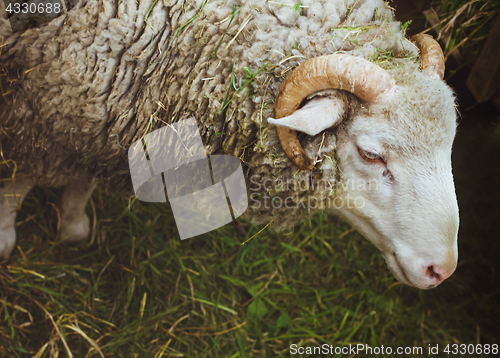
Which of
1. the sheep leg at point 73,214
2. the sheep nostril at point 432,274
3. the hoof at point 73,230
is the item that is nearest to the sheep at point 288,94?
the sheep nostril at point 432,274

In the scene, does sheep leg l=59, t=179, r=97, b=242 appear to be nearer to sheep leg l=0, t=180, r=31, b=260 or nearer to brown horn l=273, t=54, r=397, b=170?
sheep leg l=0, t=180, r=31, b=260

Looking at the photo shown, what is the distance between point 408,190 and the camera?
1.23m

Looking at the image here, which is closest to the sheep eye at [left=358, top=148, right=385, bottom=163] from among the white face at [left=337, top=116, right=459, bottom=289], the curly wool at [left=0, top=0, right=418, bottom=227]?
the white face at [left=337, top=116, right=459, bottom=289]

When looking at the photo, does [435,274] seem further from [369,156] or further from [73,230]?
[73,230]

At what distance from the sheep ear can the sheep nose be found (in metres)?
0.67

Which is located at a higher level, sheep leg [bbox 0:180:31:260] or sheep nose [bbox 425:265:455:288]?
sheep nose [bbox 425:265:455:288]

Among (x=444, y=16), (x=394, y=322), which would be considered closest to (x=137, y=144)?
(x=444, y=16)

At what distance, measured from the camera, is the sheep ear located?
109cm

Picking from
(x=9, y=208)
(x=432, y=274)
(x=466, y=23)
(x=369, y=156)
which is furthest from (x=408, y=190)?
(x=9, y=208)

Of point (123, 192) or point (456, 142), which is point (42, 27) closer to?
point (123, 192)

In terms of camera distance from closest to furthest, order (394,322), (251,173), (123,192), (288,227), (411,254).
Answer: (411,254) → (251,173) → (288,227) → (123,192) → (394,322)

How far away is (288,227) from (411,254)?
57 centimetres

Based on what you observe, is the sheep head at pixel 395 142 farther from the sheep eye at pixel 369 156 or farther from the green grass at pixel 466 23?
the green grass at pixel 466 23

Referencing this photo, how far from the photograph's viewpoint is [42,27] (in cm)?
138
